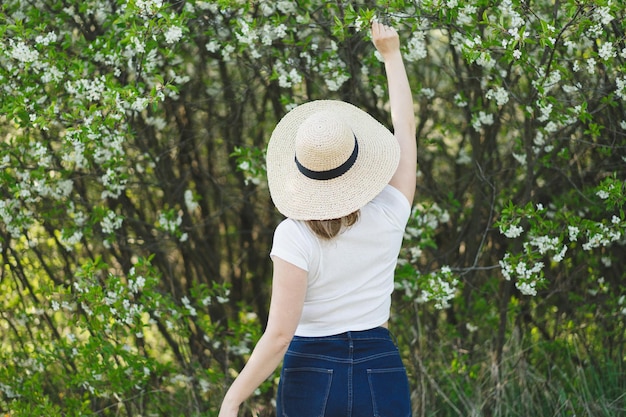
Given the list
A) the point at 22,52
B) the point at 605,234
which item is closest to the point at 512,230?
the point at 605,234

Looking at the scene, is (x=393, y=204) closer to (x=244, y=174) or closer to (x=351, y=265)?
(x=351, y=265)

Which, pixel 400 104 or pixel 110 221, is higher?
pixel 400 104

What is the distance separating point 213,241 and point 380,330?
291 centimetres

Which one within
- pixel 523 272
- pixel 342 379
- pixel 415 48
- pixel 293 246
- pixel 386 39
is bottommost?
pixel 342 379

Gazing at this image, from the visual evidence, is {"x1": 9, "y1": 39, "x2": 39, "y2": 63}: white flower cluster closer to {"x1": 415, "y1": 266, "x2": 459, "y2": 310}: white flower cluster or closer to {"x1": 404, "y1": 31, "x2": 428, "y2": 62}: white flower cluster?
{"x1": 404, "y1": 31, "x2": 428, "y2": 62}: white flower cluster

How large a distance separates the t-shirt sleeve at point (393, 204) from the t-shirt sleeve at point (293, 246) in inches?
10.4

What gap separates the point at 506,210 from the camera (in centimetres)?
311

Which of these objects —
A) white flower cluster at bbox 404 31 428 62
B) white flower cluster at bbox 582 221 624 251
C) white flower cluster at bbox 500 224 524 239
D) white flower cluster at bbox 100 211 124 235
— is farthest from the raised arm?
white flower cluster at bbox 100 211 124 235

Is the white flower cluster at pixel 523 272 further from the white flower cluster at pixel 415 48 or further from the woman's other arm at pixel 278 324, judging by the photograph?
the woman's other arm at pixel 278 324

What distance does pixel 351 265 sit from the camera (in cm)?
207

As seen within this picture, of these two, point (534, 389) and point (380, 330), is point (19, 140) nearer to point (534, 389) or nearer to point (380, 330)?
point (380, 330)

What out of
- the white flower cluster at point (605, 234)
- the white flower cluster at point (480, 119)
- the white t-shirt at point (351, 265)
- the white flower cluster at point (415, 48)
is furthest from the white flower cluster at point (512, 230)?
the white t-shirt at point (351, 265)

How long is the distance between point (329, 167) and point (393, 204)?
23 centimetres

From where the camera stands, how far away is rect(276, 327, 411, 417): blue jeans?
6.84ft
